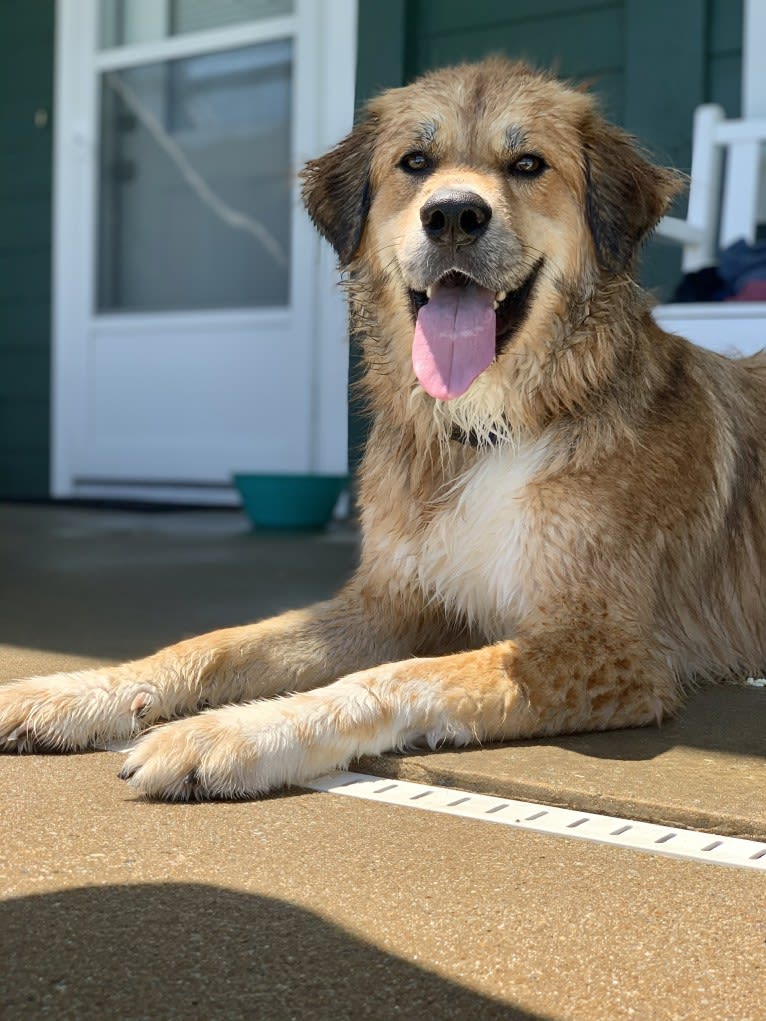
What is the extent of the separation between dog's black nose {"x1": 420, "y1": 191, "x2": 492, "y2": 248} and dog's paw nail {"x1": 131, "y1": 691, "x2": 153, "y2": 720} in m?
1.12

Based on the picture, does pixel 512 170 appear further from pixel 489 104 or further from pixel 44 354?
pixel 44 354

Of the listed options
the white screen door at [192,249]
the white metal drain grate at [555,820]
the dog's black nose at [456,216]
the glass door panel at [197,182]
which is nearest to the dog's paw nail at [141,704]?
the white metal drain grate at [555,820]

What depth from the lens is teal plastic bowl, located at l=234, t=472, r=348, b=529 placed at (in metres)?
6.06

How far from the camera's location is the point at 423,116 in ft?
9.06

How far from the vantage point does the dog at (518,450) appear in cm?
240

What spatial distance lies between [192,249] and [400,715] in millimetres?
5934

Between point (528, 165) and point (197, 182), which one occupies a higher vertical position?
point (197, 182)

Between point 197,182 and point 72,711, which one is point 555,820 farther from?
point 197,182

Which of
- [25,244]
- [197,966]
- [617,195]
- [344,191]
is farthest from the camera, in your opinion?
[25,244]

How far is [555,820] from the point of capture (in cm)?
179

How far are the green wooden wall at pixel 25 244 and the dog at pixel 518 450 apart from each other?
18.1 feet

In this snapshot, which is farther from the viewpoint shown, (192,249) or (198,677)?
(192,249)

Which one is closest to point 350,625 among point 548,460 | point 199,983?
point 548,460

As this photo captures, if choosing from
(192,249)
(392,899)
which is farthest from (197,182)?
(392,899)
